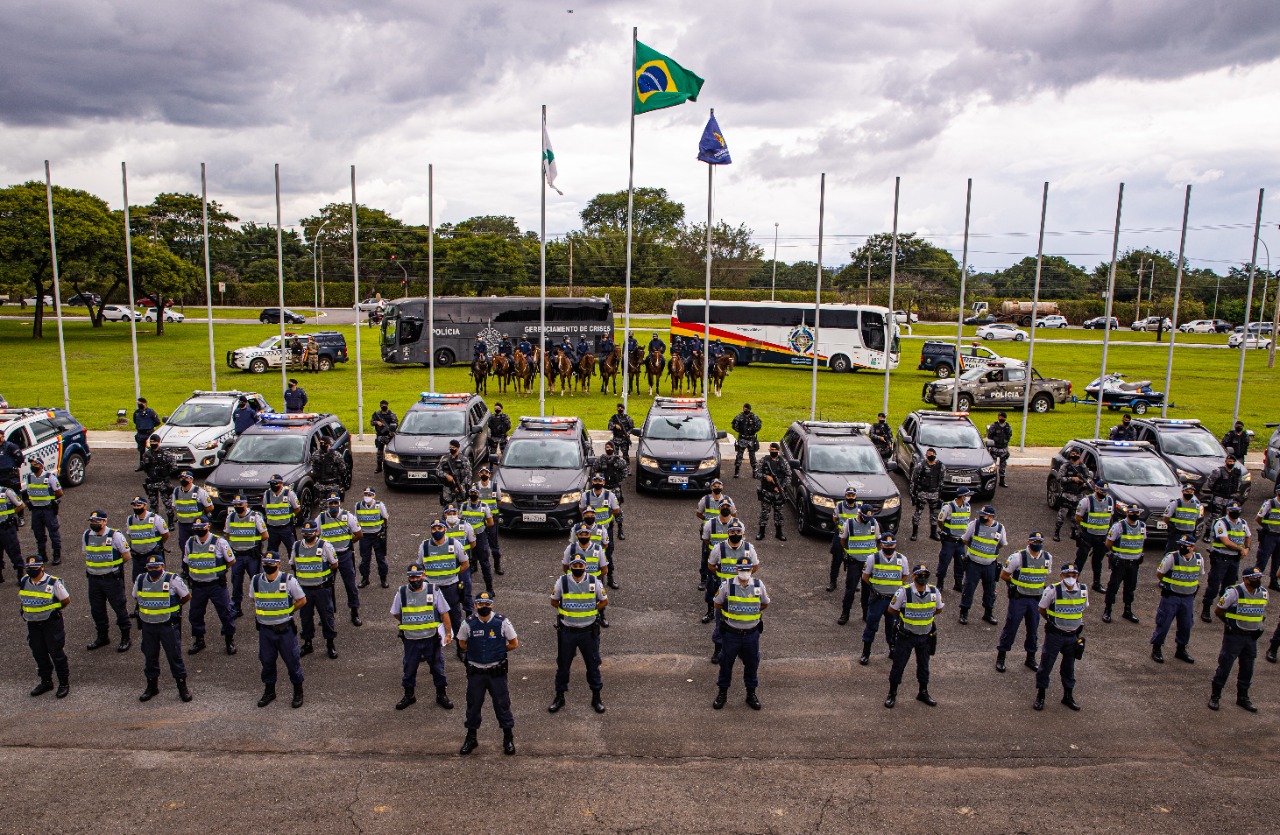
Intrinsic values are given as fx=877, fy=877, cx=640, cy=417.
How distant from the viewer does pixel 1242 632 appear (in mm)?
9219

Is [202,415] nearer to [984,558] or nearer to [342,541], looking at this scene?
[342,541]

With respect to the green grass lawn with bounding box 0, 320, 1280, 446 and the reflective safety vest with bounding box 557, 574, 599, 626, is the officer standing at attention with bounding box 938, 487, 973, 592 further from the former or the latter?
the green grass lawn with bounding box 0, 320, 1280, 446

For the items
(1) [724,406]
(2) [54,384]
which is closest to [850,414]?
(1) [724,406]

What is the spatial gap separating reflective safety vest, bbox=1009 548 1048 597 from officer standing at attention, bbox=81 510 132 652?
10.3m

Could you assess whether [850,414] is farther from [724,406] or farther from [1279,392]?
[1279,392]

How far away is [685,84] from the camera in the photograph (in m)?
22.3

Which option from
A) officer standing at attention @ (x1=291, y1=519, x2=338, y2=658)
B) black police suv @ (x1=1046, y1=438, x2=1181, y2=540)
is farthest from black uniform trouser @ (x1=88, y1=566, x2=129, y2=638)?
black police suv @ (x1=1046, y1=438, x2=1181, y2=540)

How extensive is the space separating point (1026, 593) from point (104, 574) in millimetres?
10613

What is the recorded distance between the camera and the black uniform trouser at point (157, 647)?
29.6ft

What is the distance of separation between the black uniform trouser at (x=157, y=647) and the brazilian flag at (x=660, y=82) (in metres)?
17.4

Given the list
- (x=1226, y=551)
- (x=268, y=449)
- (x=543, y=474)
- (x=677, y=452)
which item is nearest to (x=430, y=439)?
(x=268, y=449)

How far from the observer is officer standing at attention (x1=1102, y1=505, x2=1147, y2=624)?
37.8 ft

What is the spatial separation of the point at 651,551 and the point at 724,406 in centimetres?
1530

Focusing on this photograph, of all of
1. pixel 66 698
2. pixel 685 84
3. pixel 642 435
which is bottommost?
pixel 66 698
